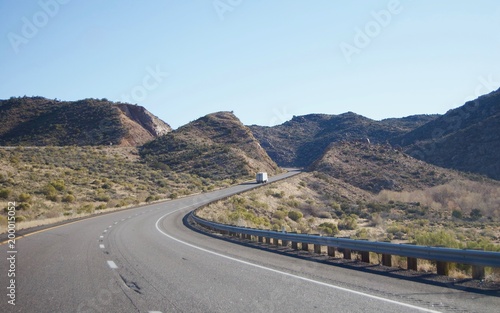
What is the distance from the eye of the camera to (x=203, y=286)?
861cm

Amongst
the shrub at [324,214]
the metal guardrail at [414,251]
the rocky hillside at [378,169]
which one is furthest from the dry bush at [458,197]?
the metal guardrail at [414,251]

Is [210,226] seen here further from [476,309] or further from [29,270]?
[476,309]

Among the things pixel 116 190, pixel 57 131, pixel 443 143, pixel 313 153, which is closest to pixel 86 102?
pixel 57 131

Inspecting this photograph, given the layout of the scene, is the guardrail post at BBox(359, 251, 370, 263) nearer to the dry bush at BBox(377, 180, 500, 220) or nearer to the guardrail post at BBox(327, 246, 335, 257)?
the guardrail post at BBox(327, 246, 335, 257)

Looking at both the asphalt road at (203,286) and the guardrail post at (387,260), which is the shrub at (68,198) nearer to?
the asphalt road at (203,286)

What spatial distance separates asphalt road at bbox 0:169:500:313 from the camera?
6.98m

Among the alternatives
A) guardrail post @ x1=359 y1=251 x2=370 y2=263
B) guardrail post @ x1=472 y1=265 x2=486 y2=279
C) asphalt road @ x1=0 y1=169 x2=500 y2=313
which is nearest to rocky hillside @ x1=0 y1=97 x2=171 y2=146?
asphalt road @ x1=0 y1=169 x2=500 y2=313

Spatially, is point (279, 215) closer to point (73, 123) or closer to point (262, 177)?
point (262, 177)

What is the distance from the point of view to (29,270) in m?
10.2

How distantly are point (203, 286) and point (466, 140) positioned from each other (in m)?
78.3

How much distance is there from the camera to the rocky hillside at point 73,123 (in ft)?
310

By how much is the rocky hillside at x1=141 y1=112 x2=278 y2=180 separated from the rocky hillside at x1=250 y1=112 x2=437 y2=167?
74.8ft

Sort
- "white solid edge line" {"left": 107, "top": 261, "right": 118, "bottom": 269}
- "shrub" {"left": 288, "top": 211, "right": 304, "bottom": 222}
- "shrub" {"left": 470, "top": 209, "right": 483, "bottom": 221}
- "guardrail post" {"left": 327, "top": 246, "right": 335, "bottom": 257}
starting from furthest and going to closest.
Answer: "shrub" {"left": 288, "top": 211, "right": 304, "bottom": 222} → "shrub" {"left": 470, "top": 209, "right": 483, "bottom": 221} → "guardrail post" {"left": 327, "top": 246, "right": 335, "bottom": 257} → "white solid edge line" {"left": 107, "top": 261, "right": 118, "bottom": 269}

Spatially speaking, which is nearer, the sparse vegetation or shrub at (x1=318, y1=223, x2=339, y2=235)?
shrub at (x1=318, y1=223, x2=339, y2=235)
